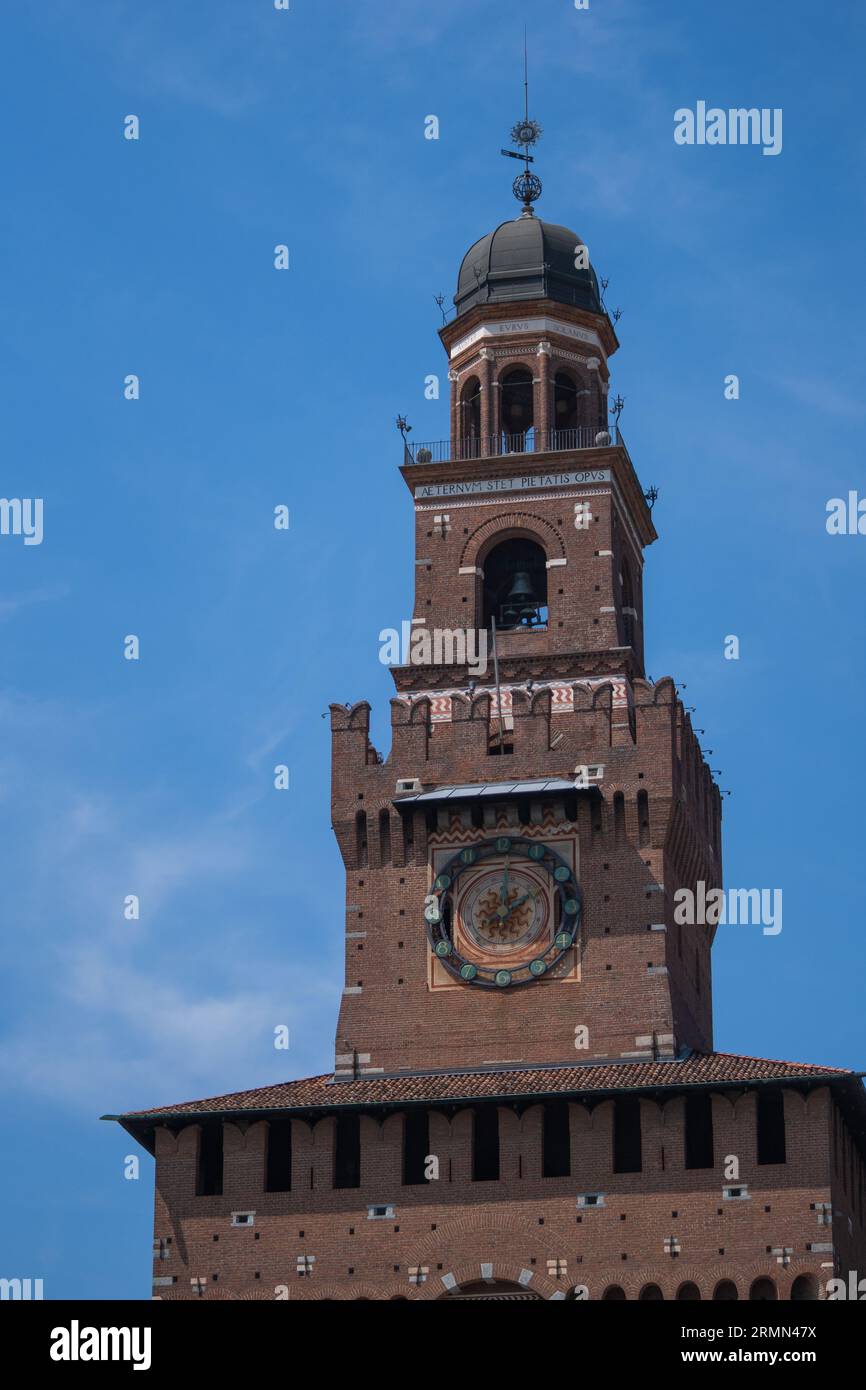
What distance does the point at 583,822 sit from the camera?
69688mm

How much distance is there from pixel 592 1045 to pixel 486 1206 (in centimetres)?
491

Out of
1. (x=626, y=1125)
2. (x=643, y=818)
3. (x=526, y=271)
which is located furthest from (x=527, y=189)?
(x=626, y=1125)

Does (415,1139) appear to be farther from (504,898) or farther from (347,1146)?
(504,898)

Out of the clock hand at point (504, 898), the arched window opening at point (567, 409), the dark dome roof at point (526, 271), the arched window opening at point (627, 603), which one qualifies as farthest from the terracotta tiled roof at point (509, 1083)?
the dark dome roof at point (526, 271)

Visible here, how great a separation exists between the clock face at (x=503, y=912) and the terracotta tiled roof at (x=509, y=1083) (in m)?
2.83

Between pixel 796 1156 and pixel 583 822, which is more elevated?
pixel 583 822

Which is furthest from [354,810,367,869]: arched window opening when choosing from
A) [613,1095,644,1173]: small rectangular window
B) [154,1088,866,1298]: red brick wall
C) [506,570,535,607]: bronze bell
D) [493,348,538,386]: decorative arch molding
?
[493,348,538,386]: decorative arch molding

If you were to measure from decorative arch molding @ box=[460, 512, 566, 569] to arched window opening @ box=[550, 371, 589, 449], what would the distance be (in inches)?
98.4

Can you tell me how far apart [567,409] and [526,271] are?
392 cm

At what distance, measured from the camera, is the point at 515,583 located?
75.2m

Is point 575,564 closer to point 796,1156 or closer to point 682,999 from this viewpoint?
point 682,999

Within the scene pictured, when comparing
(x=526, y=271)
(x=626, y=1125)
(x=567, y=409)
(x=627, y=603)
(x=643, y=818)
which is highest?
(x=526, y=271)
